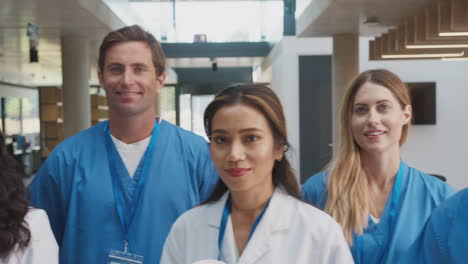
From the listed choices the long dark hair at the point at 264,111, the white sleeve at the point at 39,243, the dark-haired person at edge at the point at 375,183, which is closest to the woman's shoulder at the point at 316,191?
the dark-haired person at edge at the point at 375,183

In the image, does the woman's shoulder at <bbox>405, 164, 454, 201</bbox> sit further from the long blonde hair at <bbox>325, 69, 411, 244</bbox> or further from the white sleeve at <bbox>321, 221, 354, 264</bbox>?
the white sleeve at <bbox>321, 221, 354, 264</bbox>

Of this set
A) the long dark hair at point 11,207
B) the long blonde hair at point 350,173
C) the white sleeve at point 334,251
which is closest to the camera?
the white sleeve at point 334,251

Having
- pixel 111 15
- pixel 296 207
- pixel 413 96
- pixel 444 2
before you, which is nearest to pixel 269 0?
pixel 413 96

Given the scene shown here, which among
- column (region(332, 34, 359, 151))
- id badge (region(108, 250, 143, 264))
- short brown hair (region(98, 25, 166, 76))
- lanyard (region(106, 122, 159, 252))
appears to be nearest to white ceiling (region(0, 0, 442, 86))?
column (region(332, 34, 359, 151))

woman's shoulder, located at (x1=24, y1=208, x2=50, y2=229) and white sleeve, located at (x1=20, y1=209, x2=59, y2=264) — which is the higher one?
woman's shoulder, located at (x1=24, y1=208, x2=50, y2=229)

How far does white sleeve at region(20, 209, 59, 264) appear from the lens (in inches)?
62.5

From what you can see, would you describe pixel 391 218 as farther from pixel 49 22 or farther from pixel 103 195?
pixel 49 22

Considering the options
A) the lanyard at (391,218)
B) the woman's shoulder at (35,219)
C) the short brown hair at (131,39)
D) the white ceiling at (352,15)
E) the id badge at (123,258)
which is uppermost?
the white ceiling at (352,15)

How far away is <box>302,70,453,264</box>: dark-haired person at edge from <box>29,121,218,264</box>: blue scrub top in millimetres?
527

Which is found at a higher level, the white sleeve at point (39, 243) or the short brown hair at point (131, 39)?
the short brown hair at point (131, 39)

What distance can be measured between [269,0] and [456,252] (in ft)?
38.8

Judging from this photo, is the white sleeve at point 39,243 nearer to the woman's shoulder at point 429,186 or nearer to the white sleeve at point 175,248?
the white sleeve at point 175,248

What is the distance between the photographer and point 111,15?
756 centimetres

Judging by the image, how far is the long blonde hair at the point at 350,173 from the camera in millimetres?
2102
